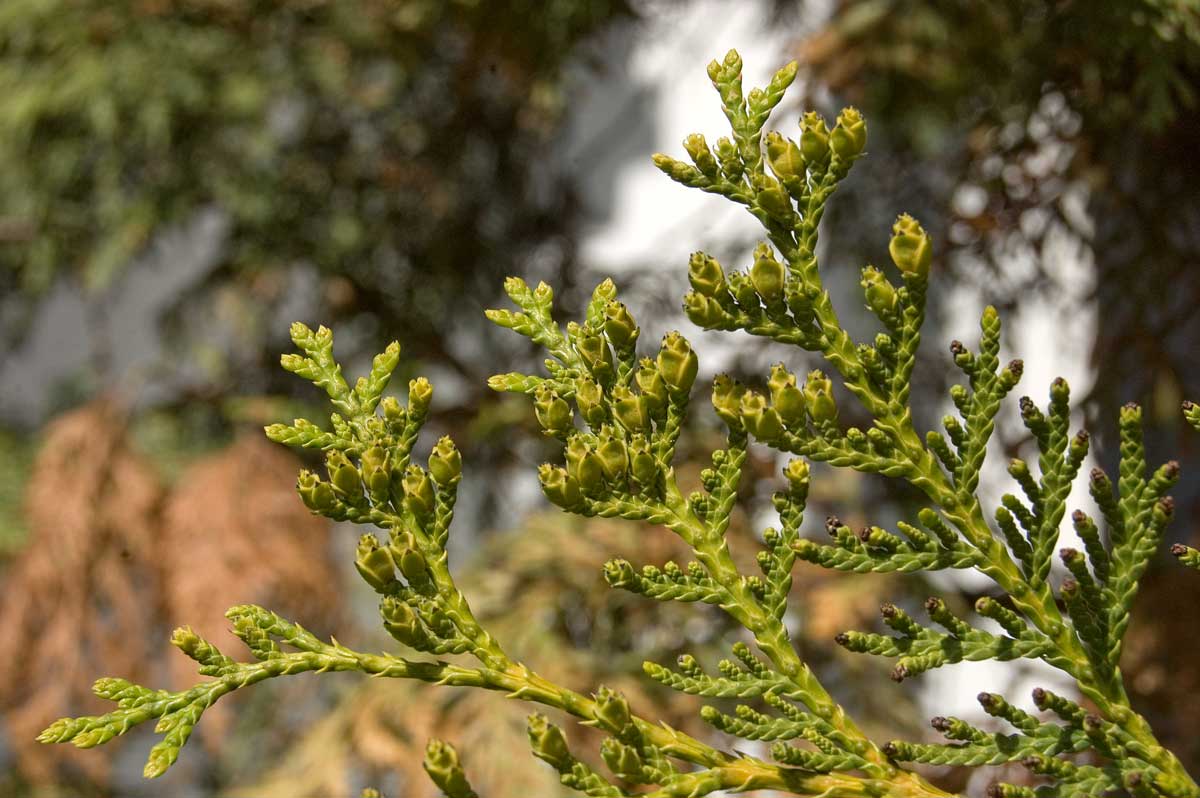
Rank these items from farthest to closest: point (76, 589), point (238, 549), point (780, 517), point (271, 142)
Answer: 1. point (271, 142)
2. point (76, 589)
3. point (238, 549)
4. point (780, 517)

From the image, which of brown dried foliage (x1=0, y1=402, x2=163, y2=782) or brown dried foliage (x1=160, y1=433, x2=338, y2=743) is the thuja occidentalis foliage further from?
brown dried foliage (x1=0, y1=402, x2=163, y2=782)

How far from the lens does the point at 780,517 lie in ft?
2.15

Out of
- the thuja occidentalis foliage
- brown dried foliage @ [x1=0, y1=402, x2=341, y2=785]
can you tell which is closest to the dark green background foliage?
brown dried foliage @ [x1=0, y1=402, x2=341, y2=785]

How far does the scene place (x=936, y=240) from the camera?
1.43m

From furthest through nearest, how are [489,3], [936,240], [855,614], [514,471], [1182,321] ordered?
[514,471] < [855,614] < [936,240] < [489,3] < [1182,321]

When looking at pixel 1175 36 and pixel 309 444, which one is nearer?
pixel 309 444

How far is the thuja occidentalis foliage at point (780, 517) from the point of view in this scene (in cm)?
63

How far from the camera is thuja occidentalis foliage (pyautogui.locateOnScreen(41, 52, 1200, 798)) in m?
0.63

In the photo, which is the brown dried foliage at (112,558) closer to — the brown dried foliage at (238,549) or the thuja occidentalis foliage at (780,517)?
the brown dried foliage at (238,549)

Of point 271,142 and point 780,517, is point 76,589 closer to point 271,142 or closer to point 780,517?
point 271,142

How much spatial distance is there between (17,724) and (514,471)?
828mm

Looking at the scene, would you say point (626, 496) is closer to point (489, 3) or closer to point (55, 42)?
point (489, 3)

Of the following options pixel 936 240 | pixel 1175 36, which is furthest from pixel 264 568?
pixel 1175 36

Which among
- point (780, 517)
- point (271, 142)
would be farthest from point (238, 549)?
point (780, 517)
